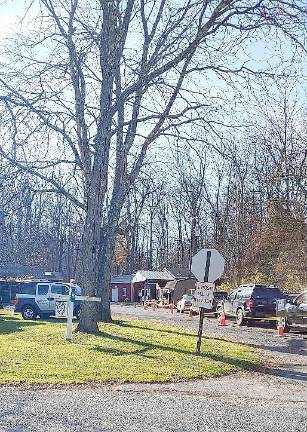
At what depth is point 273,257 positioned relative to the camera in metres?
48.1

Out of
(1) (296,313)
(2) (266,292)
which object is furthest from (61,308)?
(2) (266,292)

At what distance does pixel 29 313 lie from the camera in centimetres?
3219

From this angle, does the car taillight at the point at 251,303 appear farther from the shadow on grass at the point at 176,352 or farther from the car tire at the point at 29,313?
the shadow on grass at the point at 176,352

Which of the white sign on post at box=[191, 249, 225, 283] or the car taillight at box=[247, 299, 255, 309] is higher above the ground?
the white sign on post at box=[191, 249, 225, 283]

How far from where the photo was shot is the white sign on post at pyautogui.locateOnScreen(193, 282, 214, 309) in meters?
14.4

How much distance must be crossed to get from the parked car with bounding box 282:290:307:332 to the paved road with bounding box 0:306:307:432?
44.0 feet

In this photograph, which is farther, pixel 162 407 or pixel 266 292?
pixel 266 292

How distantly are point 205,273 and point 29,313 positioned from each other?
63.0 feet

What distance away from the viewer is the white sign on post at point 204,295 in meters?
14.4

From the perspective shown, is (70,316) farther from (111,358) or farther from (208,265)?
(208,265)

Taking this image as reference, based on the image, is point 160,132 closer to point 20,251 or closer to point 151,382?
point 151,382

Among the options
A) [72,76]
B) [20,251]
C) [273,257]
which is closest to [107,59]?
[72,76]

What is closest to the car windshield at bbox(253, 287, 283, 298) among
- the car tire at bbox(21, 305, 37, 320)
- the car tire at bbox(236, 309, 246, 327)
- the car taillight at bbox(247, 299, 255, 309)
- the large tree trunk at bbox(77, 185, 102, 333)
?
the car taillight at bbox(247, 299, 255, 309)

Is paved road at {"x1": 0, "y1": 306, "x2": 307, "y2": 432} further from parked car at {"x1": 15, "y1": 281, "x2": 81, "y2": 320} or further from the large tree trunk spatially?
parked car at {"x1": 15, "y1": 281, "x2": 81, "y2": 320}
